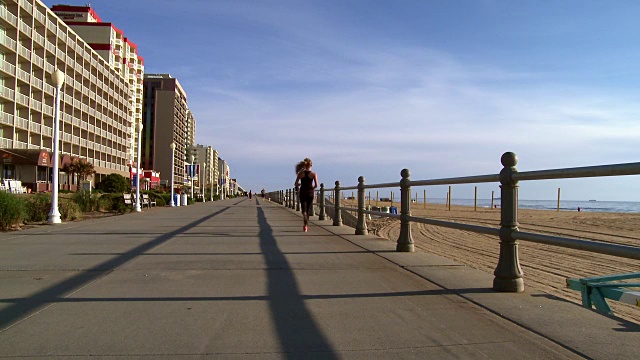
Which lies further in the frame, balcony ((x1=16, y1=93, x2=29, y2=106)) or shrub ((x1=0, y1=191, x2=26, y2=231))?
balcony ((x1=16, y1=93, x2=29, y2=106))

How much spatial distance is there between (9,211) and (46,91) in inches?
2257

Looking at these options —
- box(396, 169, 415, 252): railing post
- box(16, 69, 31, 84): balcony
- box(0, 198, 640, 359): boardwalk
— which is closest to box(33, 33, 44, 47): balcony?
box(16, 69, 31, 84): balcony

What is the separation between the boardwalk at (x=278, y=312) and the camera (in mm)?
3365

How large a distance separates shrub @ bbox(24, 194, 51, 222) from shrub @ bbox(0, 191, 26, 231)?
184 cm

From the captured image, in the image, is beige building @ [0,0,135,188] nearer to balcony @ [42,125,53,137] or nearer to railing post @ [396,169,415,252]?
balcony @ [42,125,53,137]

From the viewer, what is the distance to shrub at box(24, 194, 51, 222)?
1395cm

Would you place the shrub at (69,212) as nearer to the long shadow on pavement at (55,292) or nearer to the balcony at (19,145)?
the long shadow on pavement at (55,292)

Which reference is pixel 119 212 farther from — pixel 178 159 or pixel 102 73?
pixel 178 159

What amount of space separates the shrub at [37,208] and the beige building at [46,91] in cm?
4252

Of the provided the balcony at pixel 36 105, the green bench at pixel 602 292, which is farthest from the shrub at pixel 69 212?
the balcony at pixel 36 105

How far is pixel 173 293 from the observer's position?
488 cm

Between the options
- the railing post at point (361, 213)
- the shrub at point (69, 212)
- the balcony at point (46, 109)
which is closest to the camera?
the railing post at point (361, 213)

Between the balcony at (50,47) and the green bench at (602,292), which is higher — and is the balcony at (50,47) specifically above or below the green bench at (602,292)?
above

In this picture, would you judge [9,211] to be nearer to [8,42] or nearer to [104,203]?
[104,203]
